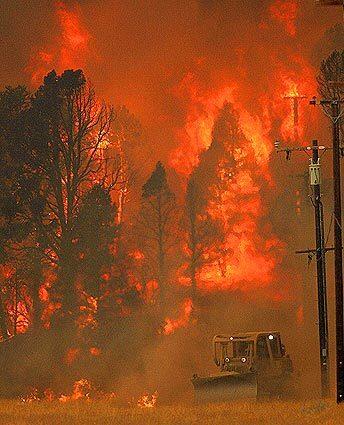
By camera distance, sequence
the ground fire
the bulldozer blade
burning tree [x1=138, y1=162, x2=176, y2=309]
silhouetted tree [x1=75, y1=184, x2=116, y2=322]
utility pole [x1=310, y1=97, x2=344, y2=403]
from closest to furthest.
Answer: utility pole [x1=310, y1=97, x2=344, y2=403] → the bulldozer blade → the ground fire → silhouetted tree [x1=75, y1=184, x2=116, y2=322] → burning tree [x1=138, y1=162, x2=176, y2=309]

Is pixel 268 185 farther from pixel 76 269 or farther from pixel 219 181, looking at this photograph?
pixel 76 269

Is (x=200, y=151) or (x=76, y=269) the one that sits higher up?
Result: (x=200, y=151)

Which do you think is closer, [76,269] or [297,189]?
[76,269]

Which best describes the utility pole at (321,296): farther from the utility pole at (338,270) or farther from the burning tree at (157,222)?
the burning tree at (157,222)

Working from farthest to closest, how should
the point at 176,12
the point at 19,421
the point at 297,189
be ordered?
the point at 176,12
the point at 297,189
the point at 19,421

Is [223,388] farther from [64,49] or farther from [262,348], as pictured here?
[64,49]

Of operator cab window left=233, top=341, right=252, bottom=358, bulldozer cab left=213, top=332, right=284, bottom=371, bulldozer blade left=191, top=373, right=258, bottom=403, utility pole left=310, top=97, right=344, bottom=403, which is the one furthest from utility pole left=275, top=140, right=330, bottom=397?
utility pole left=310, top=97, right=344, bottom=403

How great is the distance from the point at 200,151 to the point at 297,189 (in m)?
11.5

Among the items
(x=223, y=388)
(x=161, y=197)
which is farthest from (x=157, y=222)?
(x=223, y=388)

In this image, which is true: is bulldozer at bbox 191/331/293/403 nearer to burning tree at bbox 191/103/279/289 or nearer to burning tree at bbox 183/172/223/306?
burning tree at bbox 191/103/279/289

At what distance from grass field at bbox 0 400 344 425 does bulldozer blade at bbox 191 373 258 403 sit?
1646 mm

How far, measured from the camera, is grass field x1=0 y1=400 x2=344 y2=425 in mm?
35625

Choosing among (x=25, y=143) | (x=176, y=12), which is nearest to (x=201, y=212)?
(x=25, y=143)

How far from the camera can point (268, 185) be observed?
94312 mm
